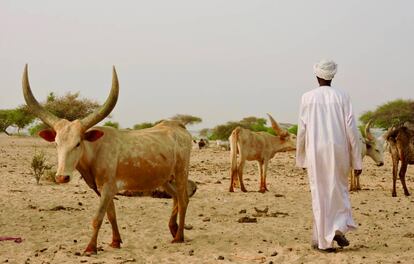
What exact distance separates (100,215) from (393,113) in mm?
35534

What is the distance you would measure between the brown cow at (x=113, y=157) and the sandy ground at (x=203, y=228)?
0.47m

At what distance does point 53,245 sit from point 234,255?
2.45 m

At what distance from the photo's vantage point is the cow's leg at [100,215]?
7.05 meters

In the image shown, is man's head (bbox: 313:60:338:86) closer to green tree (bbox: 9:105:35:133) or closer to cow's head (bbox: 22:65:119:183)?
cow's head (bbox: 22:65:119:183)

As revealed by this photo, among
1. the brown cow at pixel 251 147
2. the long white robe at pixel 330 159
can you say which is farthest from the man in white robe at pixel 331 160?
the brown cow at pixel 251 147

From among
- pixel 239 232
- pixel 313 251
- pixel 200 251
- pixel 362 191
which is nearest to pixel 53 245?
pixel 200 251

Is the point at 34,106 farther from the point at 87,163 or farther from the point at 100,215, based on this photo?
the point at 100,215

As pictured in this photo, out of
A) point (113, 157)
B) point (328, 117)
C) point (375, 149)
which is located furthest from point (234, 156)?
point (113, 157)

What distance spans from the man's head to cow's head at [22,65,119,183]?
258 cm

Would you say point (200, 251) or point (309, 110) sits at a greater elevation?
point (309, 110)

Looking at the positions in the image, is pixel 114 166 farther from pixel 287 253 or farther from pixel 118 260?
pixel 287 253

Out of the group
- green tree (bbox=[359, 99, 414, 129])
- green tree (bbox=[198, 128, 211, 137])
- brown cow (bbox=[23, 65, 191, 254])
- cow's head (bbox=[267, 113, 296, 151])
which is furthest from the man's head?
green tree (bbox=[198, 128, 211, 137])

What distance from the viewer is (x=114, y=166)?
7.27 m

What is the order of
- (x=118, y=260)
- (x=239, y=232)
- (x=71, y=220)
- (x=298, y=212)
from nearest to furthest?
(x=118, y=260) → (x=239, y=232) → (x=71, y=220) → (x=298, y=212)
